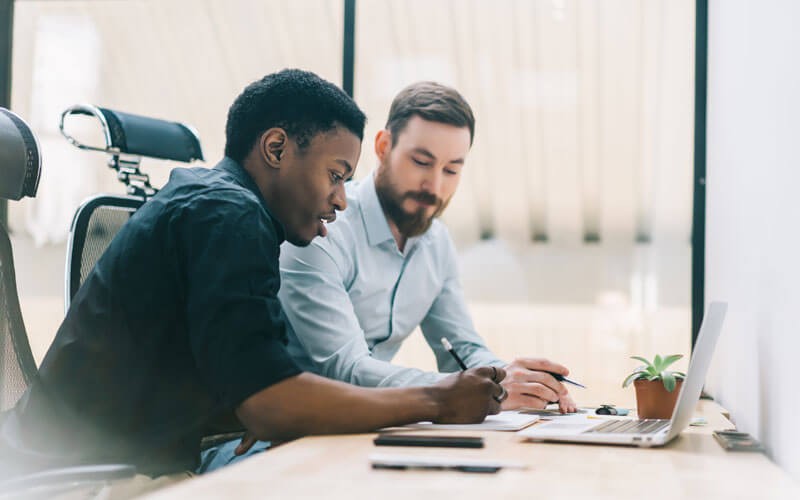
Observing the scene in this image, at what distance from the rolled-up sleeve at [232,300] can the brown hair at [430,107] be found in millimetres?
1074

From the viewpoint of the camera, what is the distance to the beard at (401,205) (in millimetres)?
2135

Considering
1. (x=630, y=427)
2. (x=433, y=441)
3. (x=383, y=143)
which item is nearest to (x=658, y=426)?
(x=630, y=427)

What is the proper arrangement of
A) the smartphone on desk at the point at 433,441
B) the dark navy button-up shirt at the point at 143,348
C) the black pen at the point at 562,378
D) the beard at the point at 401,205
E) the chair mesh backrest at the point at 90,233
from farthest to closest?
the beard at the point at 401,205 → the chair mesh backrest at the point at 90,233 → the black pen at the point at 562,378 → the dark navy button-up shirt at the point at 143,348 → the smartphone on desk at the point at 433,441

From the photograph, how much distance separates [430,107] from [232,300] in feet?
4.02

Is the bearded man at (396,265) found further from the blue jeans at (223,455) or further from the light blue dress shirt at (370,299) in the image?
the blue jeans at (223,455)

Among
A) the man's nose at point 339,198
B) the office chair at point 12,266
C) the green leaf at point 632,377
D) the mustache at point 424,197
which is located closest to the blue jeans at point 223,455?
the office chair at point 12,266

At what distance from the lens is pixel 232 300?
1088mm

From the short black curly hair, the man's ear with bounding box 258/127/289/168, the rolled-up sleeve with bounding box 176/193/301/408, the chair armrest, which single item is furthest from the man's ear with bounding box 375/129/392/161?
the chair armrest

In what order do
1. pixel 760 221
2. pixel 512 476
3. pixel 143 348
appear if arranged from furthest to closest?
1. pixel 760 221
2. pixel 143 348
3. pixel 512 476

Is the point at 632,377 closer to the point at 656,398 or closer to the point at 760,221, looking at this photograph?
the point at 656,398

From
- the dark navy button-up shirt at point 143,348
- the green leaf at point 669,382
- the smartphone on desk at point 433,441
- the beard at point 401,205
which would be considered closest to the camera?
the smartphone on desk at point 433,441

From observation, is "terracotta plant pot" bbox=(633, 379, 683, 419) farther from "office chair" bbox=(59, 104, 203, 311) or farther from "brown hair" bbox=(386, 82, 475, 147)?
"office chair" bbox=(59, 104, 203, 311)

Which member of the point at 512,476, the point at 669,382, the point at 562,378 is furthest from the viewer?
the point at 562,378

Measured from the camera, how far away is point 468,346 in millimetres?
2180
